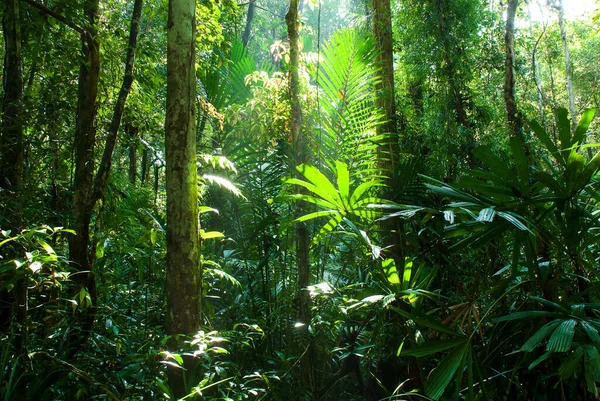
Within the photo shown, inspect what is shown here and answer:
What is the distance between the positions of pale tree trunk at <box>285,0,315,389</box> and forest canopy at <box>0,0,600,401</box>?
14mm

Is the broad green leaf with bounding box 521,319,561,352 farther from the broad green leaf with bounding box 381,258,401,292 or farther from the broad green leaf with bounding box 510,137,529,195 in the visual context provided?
the broad green leaf with bounding box 381,258,401,292

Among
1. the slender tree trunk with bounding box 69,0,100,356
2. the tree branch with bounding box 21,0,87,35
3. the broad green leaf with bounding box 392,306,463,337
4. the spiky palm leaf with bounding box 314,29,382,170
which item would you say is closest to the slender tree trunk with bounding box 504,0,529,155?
the spiky palm leaf with bounding box 314,29,382,170

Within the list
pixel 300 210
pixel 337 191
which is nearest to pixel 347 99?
pixel 300 210

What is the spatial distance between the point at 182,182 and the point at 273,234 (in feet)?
4.76

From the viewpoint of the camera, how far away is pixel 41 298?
2816mm

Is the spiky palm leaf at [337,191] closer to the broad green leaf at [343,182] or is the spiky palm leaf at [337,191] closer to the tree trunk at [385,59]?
the broad green leaf at [343,182]

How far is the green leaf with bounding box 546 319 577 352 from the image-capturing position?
5.76ft

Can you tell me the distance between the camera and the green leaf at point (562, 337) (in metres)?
1.76

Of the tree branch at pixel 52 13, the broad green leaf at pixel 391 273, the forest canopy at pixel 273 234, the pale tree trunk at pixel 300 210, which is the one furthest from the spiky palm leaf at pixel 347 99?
the tree branch at pixel 52 13

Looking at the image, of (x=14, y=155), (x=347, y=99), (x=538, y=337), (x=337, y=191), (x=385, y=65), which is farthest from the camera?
(x=385, y=65)

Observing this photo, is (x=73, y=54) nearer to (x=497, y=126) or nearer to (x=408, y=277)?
(x=408, y=277)

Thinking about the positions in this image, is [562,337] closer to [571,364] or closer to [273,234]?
[571,364]

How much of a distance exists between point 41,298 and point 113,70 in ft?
5.34

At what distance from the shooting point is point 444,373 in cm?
198
